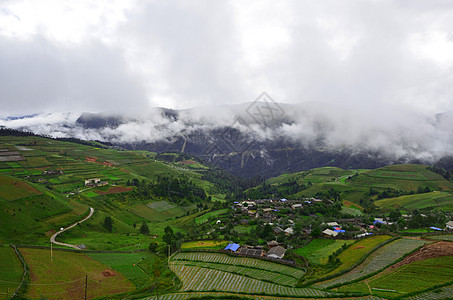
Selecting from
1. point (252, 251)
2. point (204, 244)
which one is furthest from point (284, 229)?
point (204, 244)

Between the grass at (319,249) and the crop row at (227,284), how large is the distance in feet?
46.5

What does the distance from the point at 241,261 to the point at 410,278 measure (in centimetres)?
2790

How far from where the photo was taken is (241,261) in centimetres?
4966

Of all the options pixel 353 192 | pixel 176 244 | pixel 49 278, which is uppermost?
pixel 49 278

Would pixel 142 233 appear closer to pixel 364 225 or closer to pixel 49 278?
pixel 49 278

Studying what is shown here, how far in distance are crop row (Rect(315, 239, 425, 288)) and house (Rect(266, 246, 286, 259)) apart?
13.8 metres

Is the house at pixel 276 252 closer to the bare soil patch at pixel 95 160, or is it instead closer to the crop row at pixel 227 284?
the crop row at pixel 227 284

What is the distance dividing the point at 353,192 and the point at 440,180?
185ft

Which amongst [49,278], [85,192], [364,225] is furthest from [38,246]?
[364,225]

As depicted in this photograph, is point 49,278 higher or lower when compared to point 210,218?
higher

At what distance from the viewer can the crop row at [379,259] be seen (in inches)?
1458

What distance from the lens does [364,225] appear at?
74125 mm

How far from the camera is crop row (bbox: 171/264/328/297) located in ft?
112

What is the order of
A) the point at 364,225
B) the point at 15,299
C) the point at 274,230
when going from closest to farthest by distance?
the point at 15,299 → the point at 274,230 → the point at 364,225
